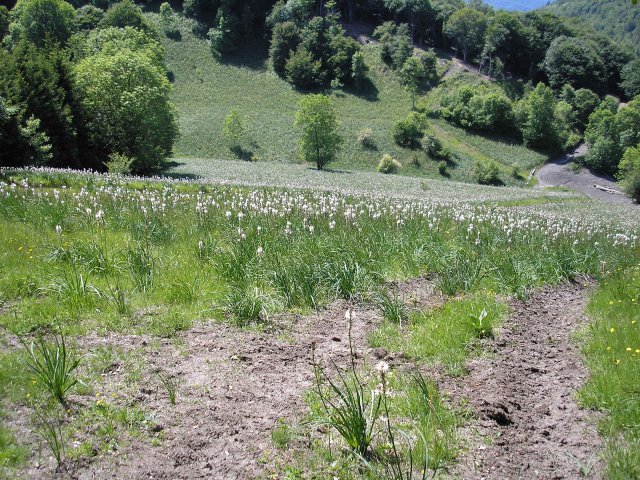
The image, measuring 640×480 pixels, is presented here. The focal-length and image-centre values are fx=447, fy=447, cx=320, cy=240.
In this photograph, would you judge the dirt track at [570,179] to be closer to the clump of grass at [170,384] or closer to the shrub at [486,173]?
the shrub at [486,173]

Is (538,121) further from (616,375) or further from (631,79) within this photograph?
(616,375)

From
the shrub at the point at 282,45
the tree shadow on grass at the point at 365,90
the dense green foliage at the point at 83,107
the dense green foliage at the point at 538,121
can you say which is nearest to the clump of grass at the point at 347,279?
the dense green foliage at the point at 83,107

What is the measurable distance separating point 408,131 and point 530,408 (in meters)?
74.0

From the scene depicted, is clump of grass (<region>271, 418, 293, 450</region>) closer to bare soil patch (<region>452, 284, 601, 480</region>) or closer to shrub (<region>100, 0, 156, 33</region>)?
bare soil patch (<region>452, 284, 601, 480</region>)

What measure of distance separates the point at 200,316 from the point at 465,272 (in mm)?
5077

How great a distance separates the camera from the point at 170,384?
15.3 feet

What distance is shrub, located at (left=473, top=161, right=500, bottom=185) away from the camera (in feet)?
218

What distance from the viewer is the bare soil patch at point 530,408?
381 centimetres

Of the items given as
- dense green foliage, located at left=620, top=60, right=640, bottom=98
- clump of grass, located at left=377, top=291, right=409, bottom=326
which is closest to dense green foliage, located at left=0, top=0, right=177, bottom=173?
clump of grass, located at left=377, top=291, right=409, bottom=326

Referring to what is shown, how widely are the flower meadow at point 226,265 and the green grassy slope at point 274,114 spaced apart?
48.9 meters

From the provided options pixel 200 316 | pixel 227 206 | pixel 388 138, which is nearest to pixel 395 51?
pixel 388 138

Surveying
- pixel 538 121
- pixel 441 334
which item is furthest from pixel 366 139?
pixel 441 334

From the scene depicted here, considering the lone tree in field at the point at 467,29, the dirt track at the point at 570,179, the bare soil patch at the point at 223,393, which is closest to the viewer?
the bare soil patch at the point at 223,393

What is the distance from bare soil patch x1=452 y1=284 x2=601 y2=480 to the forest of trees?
27.7 metres
